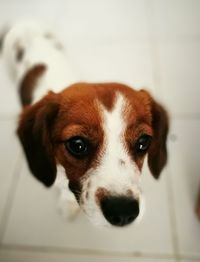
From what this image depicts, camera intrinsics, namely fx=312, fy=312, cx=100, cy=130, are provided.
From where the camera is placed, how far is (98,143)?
0.99 meters

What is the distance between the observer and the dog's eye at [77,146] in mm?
997

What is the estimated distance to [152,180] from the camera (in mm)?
1590

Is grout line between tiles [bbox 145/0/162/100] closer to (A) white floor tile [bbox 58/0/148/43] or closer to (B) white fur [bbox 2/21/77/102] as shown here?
(A) white floor tile [bbox 58/0/148/43]

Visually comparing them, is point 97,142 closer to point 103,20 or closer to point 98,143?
point 98,143

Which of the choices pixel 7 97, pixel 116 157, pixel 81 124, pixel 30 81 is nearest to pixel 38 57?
pixel 30 81

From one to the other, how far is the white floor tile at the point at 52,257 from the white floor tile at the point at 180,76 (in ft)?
2.94

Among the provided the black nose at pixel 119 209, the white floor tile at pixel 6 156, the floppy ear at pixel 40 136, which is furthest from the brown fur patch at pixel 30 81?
the black nose at pixel 119 209

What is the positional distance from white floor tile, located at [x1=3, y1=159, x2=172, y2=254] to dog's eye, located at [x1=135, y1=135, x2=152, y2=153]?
528 millimetres

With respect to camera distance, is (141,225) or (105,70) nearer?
(141,225)

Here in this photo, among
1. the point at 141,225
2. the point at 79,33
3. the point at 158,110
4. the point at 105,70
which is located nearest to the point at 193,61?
the point at 105,70

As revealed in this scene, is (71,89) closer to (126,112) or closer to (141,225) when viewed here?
(126,112)

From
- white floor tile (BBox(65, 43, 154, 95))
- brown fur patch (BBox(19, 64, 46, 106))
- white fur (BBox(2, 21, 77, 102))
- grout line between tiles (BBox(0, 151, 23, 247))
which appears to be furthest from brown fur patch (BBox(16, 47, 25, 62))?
grout line between tiles (BBox(0, 151, 23, 247))

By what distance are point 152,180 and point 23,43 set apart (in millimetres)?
1070

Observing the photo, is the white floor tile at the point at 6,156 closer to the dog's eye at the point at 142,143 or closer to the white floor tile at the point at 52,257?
the white floor tile at the point at 52,257
